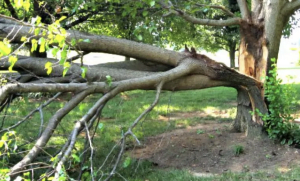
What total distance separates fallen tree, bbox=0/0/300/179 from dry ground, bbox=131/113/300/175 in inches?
15.4

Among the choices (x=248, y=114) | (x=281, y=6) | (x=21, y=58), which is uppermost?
(x=281, y=6)

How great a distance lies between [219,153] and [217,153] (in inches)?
1.4

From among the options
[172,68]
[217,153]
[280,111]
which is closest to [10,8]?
[172,68]

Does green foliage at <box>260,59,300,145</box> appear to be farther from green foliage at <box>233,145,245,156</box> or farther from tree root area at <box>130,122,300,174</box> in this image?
green foliage at <box>233,145,245,156</box>

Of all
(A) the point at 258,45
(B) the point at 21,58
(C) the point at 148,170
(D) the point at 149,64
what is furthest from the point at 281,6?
(B) the point at 21,58

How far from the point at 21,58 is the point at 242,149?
383cm

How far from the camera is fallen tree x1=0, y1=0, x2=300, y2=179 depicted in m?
5.12

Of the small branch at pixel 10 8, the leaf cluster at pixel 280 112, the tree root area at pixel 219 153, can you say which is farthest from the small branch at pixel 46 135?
the small branch at pixel 10 8

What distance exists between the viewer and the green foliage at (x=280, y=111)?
6238 mm

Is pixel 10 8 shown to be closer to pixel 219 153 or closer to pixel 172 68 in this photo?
pixel 172 68

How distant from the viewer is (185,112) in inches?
427

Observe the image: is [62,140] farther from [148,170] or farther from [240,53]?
[240,53]

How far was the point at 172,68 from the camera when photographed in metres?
6.41

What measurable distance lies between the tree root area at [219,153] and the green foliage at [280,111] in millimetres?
199
